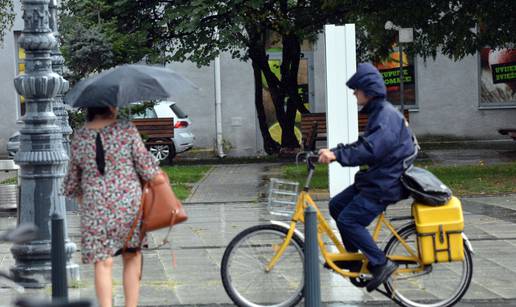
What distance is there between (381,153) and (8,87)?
26945mm

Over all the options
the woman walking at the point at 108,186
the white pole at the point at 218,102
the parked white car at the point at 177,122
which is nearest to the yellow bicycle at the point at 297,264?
the woman walking at the point at 108,186

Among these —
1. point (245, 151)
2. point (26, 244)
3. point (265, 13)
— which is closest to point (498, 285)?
point (26, 244)

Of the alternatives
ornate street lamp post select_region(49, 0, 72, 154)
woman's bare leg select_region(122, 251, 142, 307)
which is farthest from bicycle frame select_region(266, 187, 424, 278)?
ornate street lamp post select_region(49, 0, 72, 154)

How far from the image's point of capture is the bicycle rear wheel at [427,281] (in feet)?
25.9

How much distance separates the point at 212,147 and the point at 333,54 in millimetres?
19674

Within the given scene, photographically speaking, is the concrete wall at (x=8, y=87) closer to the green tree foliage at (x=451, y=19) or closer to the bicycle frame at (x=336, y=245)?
the green tree foliage at (x=451, y=19)

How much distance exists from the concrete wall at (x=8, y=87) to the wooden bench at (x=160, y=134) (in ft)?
23.8

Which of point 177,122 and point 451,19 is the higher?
point 451,19

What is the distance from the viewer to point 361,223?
24.9ft

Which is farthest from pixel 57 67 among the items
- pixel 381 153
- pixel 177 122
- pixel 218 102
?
pixel 218 102

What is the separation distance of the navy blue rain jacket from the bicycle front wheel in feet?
2.23

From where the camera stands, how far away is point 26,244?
30.2 ft

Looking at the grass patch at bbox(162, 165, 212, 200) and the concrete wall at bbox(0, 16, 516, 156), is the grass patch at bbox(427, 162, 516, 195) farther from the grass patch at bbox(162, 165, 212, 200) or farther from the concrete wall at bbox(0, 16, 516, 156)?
the concrete wall at bbox(0, 16, 516, 156)

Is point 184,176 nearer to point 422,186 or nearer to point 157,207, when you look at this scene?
point 422,186
